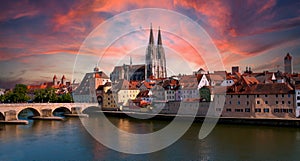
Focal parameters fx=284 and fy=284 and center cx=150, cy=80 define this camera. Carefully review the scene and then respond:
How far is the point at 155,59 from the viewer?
79562mm

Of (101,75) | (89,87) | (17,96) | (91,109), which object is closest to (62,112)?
(91,109)

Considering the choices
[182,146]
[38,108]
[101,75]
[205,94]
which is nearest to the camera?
[182,146]

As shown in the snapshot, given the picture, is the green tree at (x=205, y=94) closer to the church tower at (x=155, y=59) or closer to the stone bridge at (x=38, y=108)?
the stone bridge at (x=38, y=108)

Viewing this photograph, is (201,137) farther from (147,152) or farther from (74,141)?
(74,141)

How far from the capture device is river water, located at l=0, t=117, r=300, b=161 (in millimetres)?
15875

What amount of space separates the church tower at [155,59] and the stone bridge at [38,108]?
35.4 m

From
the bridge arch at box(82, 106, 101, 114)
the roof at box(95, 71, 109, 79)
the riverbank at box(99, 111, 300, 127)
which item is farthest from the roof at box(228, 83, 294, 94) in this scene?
the roof at box(95, 71, 109, 79)

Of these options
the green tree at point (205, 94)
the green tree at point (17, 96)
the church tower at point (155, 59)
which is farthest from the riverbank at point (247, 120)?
the church tower at point (155, 59)

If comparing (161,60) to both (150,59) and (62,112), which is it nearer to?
(150,59)

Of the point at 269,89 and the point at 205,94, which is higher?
the point at 269,89

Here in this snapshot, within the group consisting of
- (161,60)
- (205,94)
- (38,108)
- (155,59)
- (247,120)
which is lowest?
(247,120)

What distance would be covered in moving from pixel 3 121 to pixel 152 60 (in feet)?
171

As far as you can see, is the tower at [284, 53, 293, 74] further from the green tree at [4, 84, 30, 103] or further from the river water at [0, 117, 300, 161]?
the green tree at [4, 84, 30, 103]

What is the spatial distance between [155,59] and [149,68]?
3.17 metres
